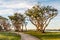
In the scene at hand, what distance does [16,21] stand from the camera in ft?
163

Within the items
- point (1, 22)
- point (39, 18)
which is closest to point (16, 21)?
point (1, 22)

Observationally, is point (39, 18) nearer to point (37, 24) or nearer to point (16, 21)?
point (37, 24)

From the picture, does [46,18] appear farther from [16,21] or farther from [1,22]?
[16,21]

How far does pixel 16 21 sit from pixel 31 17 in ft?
34.5

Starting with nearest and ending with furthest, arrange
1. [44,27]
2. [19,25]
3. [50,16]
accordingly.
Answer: [44,27], [50,16], [19,25]

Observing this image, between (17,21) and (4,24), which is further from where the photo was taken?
(17,21)

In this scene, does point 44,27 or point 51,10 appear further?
point 51,10

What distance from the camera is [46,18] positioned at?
38.8m

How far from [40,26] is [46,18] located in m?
2.10

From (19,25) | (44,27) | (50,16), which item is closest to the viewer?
(44,27)

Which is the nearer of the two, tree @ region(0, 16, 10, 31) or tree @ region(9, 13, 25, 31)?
tree @ region(0, 16, 10, 31)

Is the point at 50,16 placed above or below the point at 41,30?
above

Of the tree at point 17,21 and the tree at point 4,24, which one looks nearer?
the tree at point 4,24

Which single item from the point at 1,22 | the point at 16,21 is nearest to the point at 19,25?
the point at 16,21
